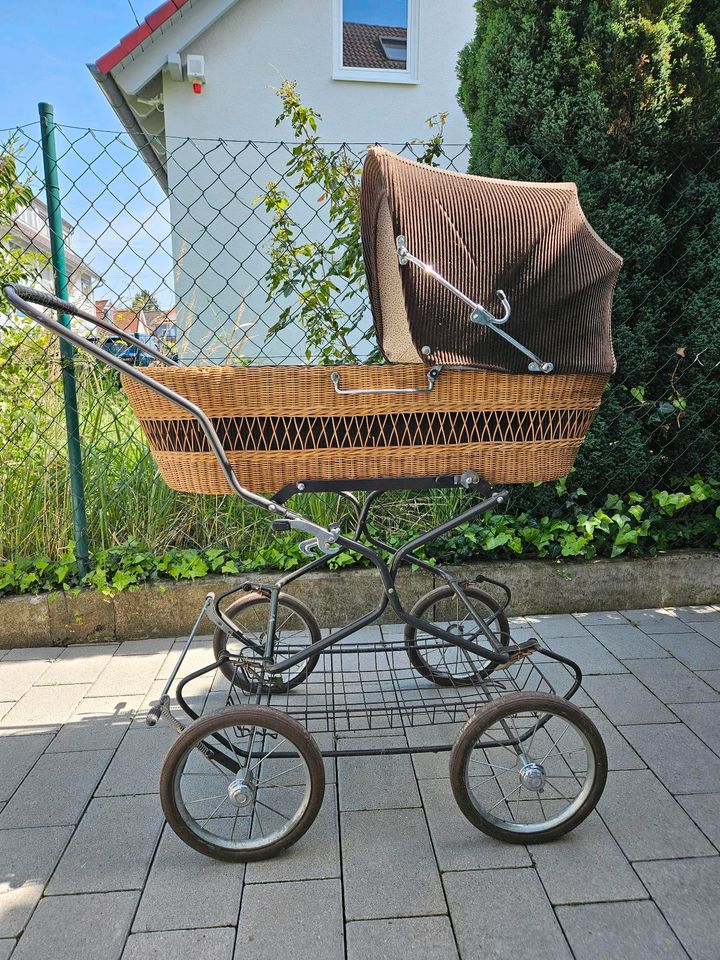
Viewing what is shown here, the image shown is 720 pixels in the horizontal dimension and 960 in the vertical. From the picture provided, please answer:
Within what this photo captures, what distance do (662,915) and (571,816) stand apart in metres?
0.31

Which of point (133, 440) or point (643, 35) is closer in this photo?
point (643, 35)

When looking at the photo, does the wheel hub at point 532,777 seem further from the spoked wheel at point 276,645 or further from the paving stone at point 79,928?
the paving stone at point 79,928

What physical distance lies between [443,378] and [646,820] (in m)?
1.38

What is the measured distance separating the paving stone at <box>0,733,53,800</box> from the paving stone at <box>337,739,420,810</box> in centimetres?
101

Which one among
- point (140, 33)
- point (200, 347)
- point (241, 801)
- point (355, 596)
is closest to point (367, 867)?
point (241, 801)

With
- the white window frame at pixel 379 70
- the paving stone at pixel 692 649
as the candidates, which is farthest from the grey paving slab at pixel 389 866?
the white window frame at pixel 379 70

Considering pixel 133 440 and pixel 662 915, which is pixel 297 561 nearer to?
pixel 133 440

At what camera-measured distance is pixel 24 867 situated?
6.61 feet

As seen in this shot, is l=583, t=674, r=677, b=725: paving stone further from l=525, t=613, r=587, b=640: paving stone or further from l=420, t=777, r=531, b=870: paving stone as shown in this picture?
l=420, t=777, r=531, b=870: paving stone

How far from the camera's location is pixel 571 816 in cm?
204

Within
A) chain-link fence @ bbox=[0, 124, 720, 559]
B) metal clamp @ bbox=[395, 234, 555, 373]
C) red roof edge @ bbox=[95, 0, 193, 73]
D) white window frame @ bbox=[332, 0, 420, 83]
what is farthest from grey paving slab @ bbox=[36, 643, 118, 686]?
white window frame @ bbox=[332, 0, 420, 83]

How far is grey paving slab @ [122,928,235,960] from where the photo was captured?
172 centimetres

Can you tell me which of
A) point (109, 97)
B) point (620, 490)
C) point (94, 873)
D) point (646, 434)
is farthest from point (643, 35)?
point (109, 97)

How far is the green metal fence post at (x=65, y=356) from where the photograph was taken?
3225mm
